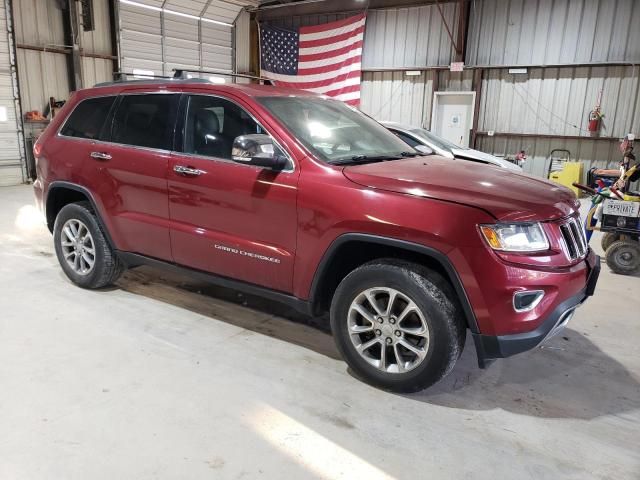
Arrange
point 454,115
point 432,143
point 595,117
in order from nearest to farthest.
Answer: point 432,143
point 595,117
point 454,115

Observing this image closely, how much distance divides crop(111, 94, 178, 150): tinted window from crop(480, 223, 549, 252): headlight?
87.3 inches

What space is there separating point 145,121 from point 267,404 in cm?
222

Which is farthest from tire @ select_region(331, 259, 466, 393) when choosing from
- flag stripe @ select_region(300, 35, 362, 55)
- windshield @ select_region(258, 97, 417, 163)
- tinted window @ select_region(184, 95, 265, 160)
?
flag stripe @ select_region(300, 35, 362, 55)

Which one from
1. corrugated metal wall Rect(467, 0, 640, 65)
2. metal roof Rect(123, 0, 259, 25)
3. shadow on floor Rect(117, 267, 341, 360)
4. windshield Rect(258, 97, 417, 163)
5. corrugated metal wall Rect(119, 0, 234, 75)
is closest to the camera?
windshield Rect(258, 97, 417, 163)

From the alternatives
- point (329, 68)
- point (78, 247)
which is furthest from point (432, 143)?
point (329, 68)

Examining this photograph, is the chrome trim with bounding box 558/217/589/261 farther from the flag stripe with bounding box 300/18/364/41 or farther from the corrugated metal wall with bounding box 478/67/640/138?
the flag stripe with bounding box 300/18/364/41

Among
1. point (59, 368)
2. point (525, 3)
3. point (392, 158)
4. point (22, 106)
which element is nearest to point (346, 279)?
point (392, 158)

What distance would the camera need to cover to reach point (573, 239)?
2.64 meters

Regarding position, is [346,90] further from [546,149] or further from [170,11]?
[546,149]

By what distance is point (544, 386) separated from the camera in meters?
2.94

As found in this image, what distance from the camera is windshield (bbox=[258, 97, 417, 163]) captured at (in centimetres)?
306

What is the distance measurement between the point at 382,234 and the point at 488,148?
1157 cm

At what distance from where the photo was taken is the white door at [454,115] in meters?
13.2

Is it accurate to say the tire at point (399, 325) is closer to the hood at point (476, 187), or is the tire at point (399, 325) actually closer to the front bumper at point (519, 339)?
the front bumper at point (519, 339)
